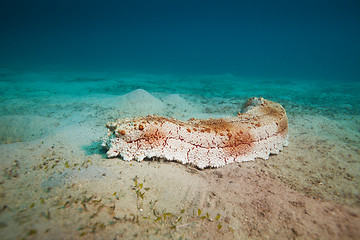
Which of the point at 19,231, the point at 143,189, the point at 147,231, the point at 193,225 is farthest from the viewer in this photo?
the point at 143,189

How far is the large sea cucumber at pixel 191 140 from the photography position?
296 cm

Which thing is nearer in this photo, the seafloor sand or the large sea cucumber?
the seafloor sand

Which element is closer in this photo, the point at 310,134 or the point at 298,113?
the point at 310,134

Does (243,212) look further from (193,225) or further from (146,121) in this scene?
(146,121)

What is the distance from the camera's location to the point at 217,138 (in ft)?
10.7

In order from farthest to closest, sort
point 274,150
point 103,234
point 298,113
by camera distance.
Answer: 1. point 298,113
2. point 274,150
3. point 103,234

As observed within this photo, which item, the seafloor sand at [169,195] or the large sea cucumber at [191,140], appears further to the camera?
the large sea cucumber at [191,140]

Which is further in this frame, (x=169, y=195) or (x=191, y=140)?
(x=191, y=140)

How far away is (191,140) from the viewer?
3.17 m

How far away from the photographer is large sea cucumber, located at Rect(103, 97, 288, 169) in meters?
2.96

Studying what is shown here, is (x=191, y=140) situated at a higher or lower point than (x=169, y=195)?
higher

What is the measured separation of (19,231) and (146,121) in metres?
2.13

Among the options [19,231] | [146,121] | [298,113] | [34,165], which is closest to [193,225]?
[19,231]

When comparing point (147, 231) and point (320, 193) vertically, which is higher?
point (147, 231)
